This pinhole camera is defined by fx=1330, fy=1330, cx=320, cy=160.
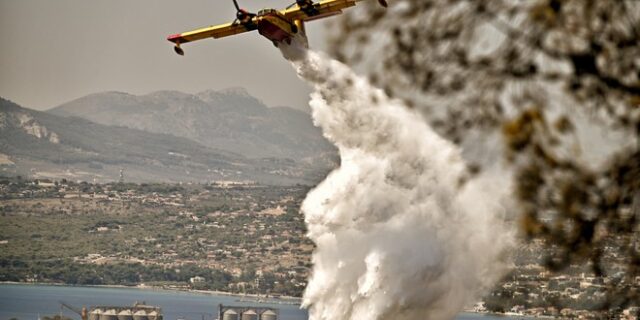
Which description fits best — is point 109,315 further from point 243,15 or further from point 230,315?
point 243,15

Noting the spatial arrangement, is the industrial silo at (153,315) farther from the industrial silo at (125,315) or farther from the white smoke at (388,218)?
the white smoke at (388,218)

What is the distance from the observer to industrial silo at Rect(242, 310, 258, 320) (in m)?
171

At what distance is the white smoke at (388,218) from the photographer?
174 ft

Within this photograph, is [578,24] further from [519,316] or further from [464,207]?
[519,316]

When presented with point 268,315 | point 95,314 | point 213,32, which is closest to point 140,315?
point 95,314

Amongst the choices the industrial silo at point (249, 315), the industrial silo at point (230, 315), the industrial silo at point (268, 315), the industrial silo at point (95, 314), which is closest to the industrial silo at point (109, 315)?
the industrial silo at point (95, 314)

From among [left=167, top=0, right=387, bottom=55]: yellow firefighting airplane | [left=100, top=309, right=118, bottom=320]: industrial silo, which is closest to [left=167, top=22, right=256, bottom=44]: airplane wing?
[left=167, top=0, right=387, bottom=55]: yellow firefighting airplane

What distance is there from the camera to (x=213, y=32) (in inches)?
2183

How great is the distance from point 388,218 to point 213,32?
1062 cm

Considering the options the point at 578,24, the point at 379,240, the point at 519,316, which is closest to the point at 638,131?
the point at 578,24

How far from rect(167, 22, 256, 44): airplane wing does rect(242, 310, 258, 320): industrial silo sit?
115879 millimetres

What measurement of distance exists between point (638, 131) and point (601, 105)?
50cm

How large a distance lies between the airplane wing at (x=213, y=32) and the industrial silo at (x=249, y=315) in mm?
115879

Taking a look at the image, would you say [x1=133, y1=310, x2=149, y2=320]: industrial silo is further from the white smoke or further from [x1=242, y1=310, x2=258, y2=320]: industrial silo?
the white smoke
